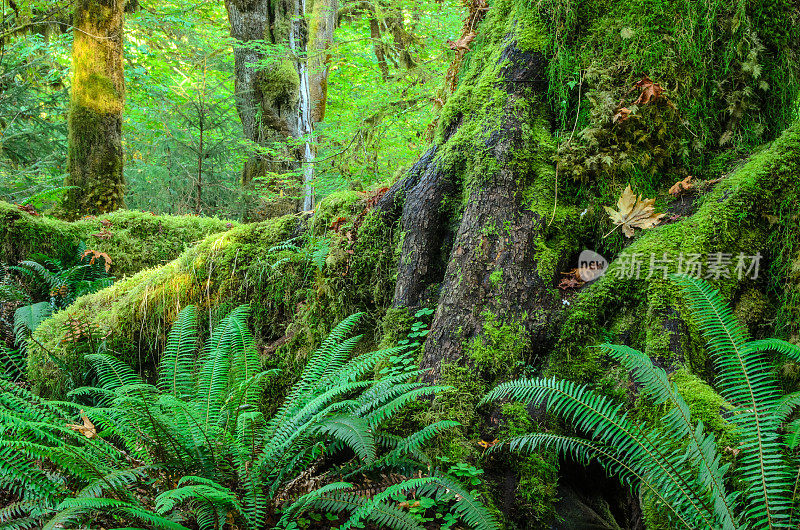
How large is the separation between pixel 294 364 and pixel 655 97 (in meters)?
3.02

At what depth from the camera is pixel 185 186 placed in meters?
9.33

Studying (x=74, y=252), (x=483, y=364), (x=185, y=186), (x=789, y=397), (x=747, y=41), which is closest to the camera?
(x=789, y=397)

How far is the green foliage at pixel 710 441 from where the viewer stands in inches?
71.1

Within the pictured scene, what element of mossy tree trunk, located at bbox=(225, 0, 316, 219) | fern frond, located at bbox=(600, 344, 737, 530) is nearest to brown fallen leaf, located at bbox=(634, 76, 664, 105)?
A: fern frond, located at bbox=(600, 344, 737, 530)

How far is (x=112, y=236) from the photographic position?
622cm

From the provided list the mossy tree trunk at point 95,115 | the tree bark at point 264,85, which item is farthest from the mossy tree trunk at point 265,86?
the mossy tree trunk at point 95,115

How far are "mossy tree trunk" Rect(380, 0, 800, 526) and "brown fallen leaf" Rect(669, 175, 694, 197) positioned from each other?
0.05 m

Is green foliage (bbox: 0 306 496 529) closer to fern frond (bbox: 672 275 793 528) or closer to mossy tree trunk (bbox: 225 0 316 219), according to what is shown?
fern frond (bbox: 672 275 793 528)

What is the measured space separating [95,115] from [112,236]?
7.69 feet

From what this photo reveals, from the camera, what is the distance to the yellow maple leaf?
280 centimetres

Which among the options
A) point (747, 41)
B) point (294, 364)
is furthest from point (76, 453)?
point (747, 41)

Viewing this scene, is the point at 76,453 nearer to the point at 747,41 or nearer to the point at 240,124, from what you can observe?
the point at 747,41

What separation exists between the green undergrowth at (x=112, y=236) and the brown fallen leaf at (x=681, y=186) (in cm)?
459

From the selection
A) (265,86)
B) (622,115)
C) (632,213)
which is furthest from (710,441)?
(265,86)
